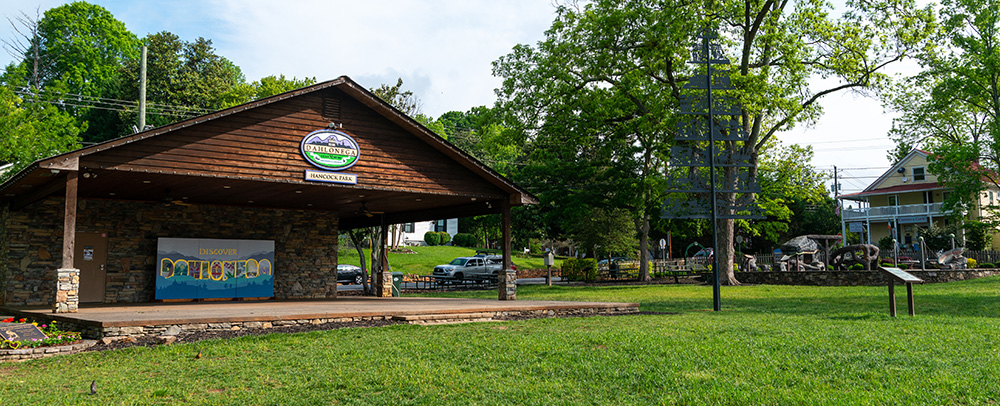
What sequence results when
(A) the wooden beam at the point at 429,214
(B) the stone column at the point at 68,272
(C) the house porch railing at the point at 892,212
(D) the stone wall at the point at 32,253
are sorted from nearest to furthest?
(B) the stone column at the point at 68,272 < (D) the stone wall at the point at 32,253 < (A) the wooden beam at the point at 429,214 < (C) the house porch railing at the point at 892,212

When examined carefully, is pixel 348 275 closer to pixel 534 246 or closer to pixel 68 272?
pixel 68 272

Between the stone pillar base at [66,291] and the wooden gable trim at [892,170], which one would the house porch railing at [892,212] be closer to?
the wooden gable trim at [892,170]

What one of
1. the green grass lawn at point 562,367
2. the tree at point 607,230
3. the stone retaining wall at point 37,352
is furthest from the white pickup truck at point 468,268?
the stone retaining wall at point 37,352

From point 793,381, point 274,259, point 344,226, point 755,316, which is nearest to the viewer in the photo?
point 793,381

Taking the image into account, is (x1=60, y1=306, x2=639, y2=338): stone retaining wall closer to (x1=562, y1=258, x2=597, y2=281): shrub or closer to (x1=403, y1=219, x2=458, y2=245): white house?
(x1=562, y1=258, x2=597, y2=281): shrub

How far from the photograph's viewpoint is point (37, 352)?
903cm

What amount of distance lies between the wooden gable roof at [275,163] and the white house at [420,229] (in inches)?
1490

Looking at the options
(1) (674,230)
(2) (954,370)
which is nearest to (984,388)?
(2) (954,370)

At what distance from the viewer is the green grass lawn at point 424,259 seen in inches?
1666

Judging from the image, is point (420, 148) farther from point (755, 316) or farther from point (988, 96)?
point (988, 96)

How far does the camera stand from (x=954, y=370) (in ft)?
22.0

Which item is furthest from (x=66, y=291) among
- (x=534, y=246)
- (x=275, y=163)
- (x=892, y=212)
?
(x=892, y=212)

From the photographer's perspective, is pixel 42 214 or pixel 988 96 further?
pixel 988 96

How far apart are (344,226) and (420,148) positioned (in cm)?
1045
